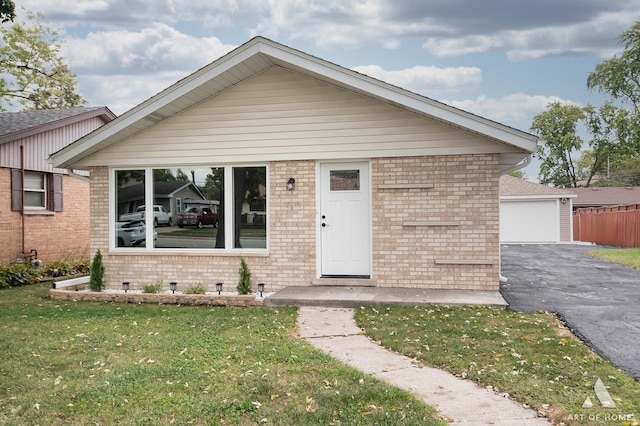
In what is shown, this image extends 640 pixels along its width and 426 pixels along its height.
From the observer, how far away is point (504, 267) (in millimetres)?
14531

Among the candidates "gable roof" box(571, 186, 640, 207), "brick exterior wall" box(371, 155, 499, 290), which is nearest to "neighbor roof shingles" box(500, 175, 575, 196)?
"gable roof" box(571, 186, 640, 207)

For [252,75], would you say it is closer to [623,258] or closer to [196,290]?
[196,290]

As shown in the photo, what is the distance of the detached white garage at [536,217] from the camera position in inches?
1059

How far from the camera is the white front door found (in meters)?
9.81

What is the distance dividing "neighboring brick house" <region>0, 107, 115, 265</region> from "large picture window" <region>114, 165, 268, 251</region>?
11.4 feet

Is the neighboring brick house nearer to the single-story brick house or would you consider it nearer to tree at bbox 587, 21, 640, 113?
the single-story brick house

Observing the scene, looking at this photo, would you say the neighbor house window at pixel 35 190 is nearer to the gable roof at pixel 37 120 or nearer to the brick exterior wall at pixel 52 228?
the brick exterior wall at pixel 52 228

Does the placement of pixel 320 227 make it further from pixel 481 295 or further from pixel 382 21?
pixel 382 21

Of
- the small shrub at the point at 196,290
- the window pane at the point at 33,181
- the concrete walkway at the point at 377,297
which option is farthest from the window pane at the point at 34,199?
the concrete walkway at the point at 377,297

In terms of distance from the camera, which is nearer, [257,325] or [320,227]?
[257,325]

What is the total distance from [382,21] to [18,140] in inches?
478

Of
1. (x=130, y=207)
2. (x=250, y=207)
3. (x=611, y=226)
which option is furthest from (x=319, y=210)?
(x=611, y=226)

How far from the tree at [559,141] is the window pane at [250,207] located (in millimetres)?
41533

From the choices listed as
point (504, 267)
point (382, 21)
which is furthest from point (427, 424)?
point (382, 21)
